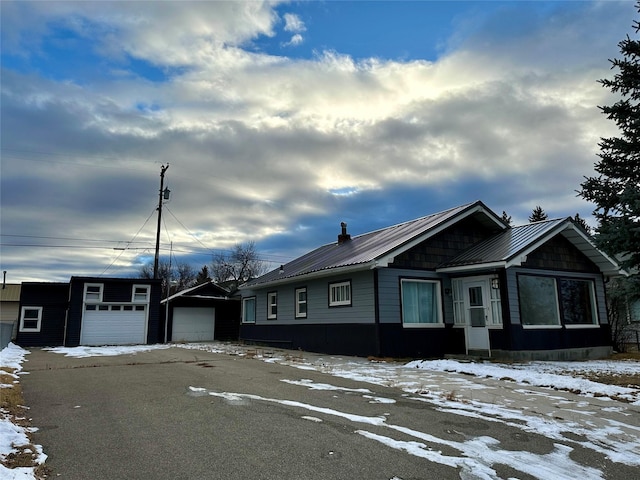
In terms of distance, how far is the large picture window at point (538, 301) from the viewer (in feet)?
47.6

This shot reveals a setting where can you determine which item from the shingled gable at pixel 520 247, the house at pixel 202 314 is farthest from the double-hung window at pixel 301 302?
the house at pixel 202 314

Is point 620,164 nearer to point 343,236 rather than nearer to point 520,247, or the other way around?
point 520,247

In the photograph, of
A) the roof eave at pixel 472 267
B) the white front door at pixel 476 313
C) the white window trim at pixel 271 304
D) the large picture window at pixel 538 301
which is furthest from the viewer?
the white window trim at pixel 271 304

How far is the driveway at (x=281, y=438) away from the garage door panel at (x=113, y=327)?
16.9m

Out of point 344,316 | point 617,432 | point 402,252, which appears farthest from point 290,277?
point 617,432

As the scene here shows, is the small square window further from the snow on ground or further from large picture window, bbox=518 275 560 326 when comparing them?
the snow on ground

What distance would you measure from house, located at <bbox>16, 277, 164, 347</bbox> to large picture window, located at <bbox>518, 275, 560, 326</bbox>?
19.4 metres

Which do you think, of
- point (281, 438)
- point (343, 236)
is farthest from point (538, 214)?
point (281, 438)

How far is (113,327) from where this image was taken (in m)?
24.7

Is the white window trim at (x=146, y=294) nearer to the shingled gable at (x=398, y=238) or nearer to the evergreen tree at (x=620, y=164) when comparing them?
the shingled gable at (x=398, y=238)

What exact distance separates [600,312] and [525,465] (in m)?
14.8

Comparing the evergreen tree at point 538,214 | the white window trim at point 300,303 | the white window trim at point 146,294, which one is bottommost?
the white window trim at point 300,303

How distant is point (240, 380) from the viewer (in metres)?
9.41

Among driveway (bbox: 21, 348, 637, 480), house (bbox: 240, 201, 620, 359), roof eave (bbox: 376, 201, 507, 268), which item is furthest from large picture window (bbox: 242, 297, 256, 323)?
driveway (bbox: 21, 348, 637, 480)
